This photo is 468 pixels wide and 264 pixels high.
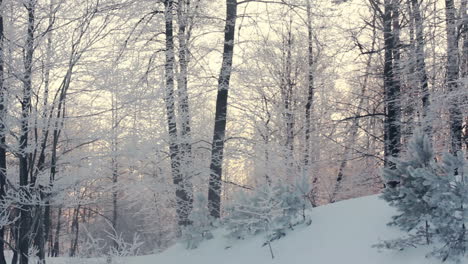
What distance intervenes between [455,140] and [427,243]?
26.5 ft

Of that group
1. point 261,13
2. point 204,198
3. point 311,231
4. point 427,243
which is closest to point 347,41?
point 261,13

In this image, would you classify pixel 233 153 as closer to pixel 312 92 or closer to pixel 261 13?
pixel 261 13

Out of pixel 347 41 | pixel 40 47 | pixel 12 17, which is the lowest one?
pixel 40 47

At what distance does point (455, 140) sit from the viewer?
1200cm

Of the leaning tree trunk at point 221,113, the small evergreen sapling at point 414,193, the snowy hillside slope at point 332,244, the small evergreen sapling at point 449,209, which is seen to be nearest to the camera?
the small evergreen sapling at point 449,209

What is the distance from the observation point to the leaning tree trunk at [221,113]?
37.1ft

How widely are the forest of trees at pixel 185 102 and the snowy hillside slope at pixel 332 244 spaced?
371mm

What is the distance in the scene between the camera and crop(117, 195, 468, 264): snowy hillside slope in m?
5.08

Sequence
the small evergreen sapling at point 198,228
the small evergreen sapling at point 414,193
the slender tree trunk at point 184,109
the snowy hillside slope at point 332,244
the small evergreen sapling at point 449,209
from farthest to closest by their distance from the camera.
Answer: the slender tree trunk at point 184,109 < the small evergreen sapling at point 198,228 < the snowy hillside slope at point 332,244 < the small evergreen sapling at point 414,193 < the small evergreen sapling at point 449,209

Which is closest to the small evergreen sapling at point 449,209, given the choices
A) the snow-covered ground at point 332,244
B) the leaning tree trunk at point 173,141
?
the snow-covered ground at point 332,244

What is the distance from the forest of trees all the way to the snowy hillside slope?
0.37 metres

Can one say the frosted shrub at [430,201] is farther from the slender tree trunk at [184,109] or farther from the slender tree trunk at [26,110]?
the slender tree trunk at [184,109]

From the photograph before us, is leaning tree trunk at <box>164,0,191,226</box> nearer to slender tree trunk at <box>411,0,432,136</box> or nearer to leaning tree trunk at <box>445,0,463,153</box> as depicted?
slender tree trunk at <box>411,0,432,136</box>

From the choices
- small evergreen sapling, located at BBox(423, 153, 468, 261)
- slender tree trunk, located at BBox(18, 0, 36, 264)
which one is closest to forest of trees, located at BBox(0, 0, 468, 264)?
slender tree trunk, located at BBox(18, 0, 36, 264)
